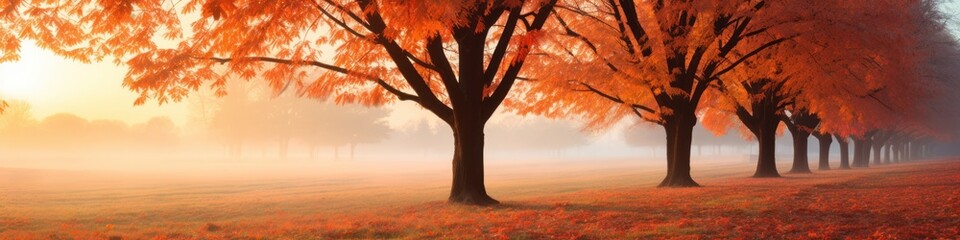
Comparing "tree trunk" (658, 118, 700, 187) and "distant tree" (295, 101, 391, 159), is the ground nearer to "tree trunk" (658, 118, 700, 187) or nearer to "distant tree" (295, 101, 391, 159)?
"tree trunk" (658, 118, 700, 187)

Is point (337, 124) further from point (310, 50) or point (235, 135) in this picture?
point (310, 50)

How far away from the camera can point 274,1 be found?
1171cm

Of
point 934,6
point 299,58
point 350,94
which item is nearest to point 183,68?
point 299,58

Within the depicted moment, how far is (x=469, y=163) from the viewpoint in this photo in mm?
14781

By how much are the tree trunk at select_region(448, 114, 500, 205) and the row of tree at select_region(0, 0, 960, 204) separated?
0.03 m

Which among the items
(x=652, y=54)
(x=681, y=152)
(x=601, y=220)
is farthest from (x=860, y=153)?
(x=601, y=220)

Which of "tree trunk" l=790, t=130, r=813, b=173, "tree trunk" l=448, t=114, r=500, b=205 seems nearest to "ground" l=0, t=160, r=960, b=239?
"tree trunk" l=448, t=114, r=500, b=205

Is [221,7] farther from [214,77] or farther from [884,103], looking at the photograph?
[884,103]

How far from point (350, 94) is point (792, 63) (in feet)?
44.7

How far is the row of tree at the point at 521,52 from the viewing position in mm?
13570

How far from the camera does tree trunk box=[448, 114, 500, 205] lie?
48.3 feet

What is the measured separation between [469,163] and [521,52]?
2682 millimetres

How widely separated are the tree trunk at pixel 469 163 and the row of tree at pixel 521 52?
1.2 inches

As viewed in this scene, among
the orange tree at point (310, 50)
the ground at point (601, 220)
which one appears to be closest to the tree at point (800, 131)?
the ground at point (601, 220)
